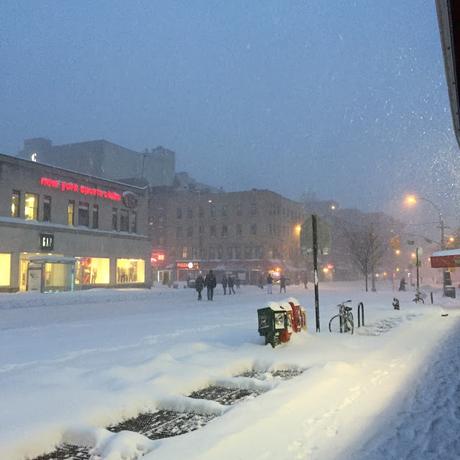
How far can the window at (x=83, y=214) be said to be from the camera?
1652 inches

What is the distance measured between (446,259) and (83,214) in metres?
27.5

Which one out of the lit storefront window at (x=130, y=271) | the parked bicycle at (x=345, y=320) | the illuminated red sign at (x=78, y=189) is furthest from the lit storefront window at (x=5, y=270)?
the parked bicycle at (x=345, y=320)

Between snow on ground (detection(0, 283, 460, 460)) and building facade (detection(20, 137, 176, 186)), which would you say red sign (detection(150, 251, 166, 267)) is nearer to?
building facade (detection(20, 137, 176, 186))

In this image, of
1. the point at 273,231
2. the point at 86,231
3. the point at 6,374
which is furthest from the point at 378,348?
the point at 273,231

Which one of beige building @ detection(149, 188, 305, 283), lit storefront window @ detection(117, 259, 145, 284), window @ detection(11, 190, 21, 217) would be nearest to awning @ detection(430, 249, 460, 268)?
lit storefront window @ detection(117, 259, 145, 284)

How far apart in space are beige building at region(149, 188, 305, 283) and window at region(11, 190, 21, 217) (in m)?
40.7

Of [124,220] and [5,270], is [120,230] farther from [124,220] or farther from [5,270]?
[5,270]

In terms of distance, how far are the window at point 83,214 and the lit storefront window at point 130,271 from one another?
5.11 meters

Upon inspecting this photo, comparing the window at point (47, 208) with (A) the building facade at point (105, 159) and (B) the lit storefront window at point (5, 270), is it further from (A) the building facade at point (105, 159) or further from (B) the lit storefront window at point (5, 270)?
(A) the building facade at point (105, 159)

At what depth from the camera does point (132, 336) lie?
15195 mm

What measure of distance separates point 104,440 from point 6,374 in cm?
446

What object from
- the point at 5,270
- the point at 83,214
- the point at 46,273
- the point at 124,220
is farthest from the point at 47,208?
the point at 124,220

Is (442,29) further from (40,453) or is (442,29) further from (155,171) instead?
(155,171)

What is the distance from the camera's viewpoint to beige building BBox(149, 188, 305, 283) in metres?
79.2
